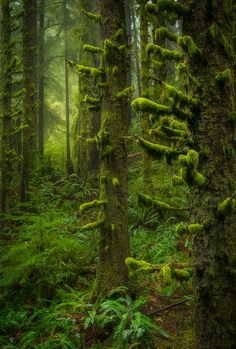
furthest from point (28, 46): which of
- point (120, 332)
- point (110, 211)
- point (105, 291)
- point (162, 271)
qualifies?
point (162, 271)

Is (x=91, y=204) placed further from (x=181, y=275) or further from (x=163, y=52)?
(x=163, y=52)

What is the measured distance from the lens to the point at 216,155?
3078 mm

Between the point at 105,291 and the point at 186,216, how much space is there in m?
4.80

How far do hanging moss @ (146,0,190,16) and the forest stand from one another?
0.01 meters

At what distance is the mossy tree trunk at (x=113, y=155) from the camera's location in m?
6.14

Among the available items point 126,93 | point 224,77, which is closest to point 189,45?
point 224,77

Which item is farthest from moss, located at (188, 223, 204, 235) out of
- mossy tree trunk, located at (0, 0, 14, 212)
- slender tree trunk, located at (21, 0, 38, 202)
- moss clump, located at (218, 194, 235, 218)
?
slender tree trunk, located at (21, 0, 38, 202)

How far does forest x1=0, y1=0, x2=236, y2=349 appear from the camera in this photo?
10.1ft

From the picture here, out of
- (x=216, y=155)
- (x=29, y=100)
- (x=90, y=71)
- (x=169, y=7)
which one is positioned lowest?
(x=216, y=155)

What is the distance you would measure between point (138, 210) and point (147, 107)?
7.99 meters

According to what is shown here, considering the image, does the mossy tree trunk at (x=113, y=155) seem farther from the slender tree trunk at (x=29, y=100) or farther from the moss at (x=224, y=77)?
the slender tree trunk at (x=29, y=100)

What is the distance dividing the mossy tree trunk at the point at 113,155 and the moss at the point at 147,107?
301 centimetres

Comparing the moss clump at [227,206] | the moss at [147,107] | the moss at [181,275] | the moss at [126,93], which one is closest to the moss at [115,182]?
the moss at [126,93]

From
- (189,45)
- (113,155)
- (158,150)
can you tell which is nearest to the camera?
(189,45)
